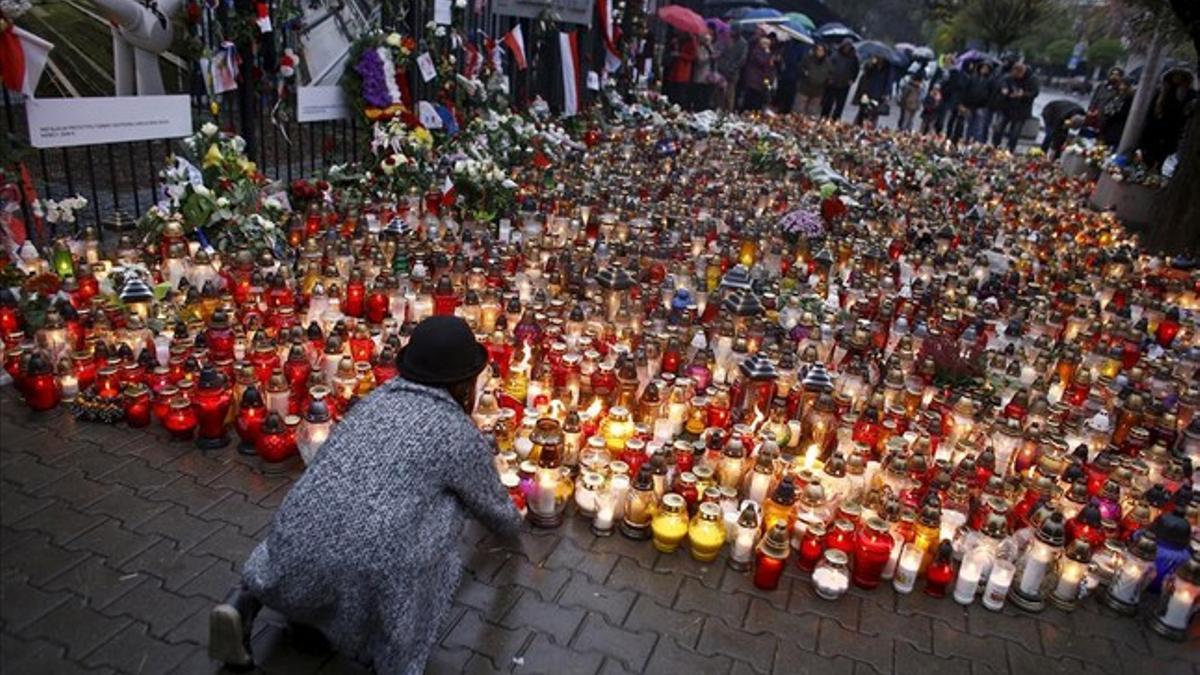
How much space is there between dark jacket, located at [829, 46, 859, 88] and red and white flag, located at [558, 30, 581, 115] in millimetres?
7595

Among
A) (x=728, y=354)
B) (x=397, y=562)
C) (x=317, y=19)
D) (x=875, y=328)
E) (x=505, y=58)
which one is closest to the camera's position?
(x=397, y=562)

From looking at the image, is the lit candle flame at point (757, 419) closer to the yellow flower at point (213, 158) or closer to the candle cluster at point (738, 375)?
the candle cluster at point (738, 375)

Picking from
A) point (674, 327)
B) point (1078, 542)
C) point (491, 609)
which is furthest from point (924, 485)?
point (491, 609)

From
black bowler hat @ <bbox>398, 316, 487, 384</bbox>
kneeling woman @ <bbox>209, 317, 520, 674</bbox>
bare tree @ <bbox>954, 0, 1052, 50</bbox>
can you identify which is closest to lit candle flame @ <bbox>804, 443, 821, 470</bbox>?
kneeling woman @ <bbox>209, 317, 520, 674</bbox>

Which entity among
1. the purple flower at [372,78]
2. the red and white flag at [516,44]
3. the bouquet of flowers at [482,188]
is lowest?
the bouquet of flowers at [482,188]

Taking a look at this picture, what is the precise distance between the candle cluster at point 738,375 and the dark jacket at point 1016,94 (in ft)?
37.1

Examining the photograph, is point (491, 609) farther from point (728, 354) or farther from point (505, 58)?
point (505, 58)

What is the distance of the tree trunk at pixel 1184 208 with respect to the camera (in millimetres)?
10133

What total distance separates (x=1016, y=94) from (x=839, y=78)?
13.0 feet

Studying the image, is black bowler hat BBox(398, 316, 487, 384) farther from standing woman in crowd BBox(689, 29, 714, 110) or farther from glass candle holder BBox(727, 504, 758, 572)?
standing woman in crowd BBox(689, 29, 714, 110)

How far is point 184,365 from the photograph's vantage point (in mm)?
4418

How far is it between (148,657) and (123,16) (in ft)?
17.6

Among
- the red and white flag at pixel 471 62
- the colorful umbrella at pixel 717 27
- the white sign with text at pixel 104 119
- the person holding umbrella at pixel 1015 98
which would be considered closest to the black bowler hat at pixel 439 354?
the white sign with text at pixel 104 119

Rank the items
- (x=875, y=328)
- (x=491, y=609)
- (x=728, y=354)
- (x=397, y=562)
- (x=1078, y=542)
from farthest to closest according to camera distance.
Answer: (x=875, y=328), (x=728, y=354), (x=1078, y=542), (x=491, y=609), (x=397, y=562)
